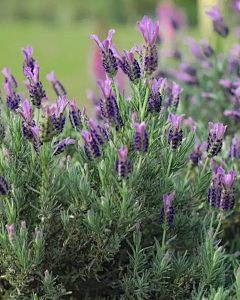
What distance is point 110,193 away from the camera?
168 cm

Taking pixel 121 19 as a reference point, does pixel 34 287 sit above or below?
below

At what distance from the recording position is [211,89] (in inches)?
143

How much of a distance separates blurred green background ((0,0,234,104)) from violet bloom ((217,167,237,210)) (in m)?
4.12

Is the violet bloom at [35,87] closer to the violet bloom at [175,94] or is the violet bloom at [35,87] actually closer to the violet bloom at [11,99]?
the violet bloom at [11,99]

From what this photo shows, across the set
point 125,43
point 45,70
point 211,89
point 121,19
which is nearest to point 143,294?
point 211,89

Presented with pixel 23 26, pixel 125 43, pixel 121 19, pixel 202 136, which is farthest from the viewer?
pixel 121 19

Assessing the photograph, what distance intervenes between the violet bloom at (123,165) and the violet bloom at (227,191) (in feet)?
1.18

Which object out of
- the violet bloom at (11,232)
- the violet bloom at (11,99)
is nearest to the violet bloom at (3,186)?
the violet bloom at (11,232)

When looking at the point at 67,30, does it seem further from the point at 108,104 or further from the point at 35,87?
the point at 108,104

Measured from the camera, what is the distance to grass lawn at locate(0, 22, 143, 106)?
9.53 meters

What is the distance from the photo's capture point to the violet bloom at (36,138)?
62.1 inches

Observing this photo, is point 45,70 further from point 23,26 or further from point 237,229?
point 237,229

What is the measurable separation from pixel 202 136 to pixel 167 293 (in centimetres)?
104

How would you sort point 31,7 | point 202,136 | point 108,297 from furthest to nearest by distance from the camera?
point 31,7, point 202,136, point 108,297
